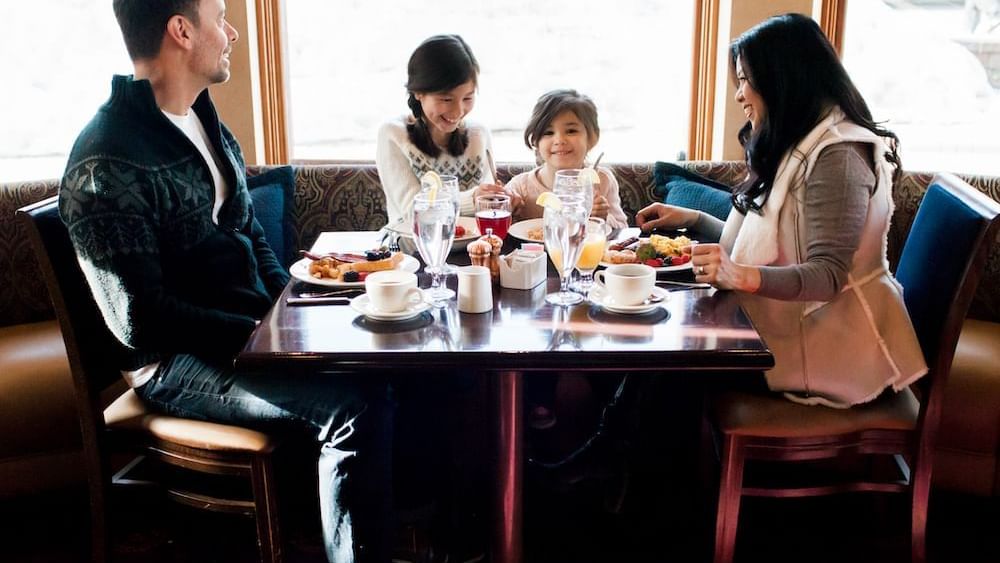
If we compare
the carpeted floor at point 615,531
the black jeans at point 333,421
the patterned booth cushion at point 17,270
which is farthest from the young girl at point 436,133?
the patterned booth cushion at point 17,270

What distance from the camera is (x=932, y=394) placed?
5.71 ft

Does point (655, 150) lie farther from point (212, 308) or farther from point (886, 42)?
point (212, 308)

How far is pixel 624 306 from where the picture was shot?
1560mm

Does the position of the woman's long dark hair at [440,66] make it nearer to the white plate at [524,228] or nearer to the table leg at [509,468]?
the white plate at [524,228]

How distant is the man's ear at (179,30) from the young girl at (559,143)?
3.28 feet

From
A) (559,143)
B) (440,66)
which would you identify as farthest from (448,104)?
(559,143)

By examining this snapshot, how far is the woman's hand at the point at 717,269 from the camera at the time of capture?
5.43ft

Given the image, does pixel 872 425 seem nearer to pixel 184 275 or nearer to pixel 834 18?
pixel 184 275

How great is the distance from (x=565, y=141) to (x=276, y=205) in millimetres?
931

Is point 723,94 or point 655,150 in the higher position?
point 723,94

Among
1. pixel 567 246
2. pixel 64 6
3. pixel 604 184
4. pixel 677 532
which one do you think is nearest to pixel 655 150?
pixel 604 184

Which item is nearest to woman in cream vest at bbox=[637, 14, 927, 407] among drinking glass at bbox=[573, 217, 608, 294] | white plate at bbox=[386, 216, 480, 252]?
drinking glass at bbox=[573, 217, 608, 294]

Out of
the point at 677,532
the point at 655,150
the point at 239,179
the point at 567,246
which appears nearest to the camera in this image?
the point at 567,246

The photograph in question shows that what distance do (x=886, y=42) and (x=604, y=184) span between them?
4.40ft
